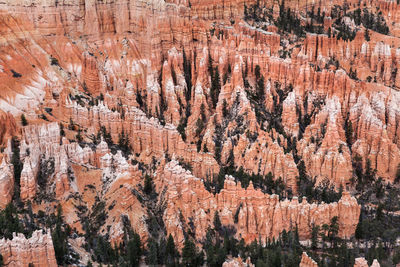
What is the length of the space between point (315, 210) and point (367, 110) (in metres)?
16.7

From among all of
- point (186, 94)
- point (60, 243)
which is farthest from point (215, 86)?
point (60, 243)

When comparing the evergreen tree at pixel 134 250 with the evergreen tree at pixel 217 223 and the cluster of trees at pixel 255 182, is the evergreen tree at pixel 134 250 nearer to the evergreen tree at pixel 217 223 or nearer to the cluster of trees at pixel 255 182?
the evergreen tree at pixel 217 223

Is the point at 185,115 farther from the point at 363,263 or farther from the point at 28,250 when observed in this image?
the point at 363,263

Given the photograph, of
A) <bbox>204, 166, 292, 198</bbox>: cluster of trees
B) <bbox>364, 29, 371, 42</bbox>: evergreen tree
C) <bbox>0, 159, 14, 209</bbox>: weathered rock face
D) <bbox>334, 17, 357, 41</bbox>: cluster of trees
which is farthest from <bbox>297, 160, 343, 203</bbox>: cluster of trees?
<bbox>0, 159, 14, 209</bbox>: weathered rock face

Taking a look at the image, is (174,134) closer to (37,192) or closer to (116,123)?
(116,123)

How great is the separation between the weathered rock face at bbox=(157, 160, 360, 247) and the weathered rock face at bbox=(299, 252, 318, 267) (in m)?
8.27

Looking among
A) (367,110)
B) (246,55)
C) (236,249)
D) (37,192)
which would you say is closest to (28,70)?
(37,192)

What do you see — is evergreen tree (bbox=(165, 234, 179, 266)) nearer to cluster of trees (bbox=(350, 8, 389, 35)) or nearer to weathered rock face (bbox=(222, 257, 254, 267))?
weathered rock face (bbox=(222, 257, 254, 267))

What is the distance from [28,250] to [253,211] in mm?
24818

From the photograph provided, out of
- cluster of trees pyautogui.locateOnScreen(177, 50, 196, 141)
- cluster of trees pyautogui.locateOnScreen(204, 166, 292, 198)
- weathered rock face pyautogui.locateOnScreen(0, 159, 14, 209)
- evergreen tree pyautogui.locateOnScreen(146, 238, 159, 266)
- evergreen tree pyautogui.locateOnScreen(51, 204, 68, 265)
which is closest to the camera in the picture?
evergreen tree pyautogui.locateOnScreen(51, 204, 68, 265)

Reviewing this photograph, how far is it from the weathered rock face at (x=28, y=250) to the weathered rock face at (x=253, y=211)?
1476cm

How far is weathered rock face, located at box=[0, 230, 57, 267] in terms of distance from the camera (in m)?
60.4

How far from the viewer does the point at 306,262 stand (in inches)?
2467

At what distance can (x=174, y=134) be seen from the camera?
7888cm
